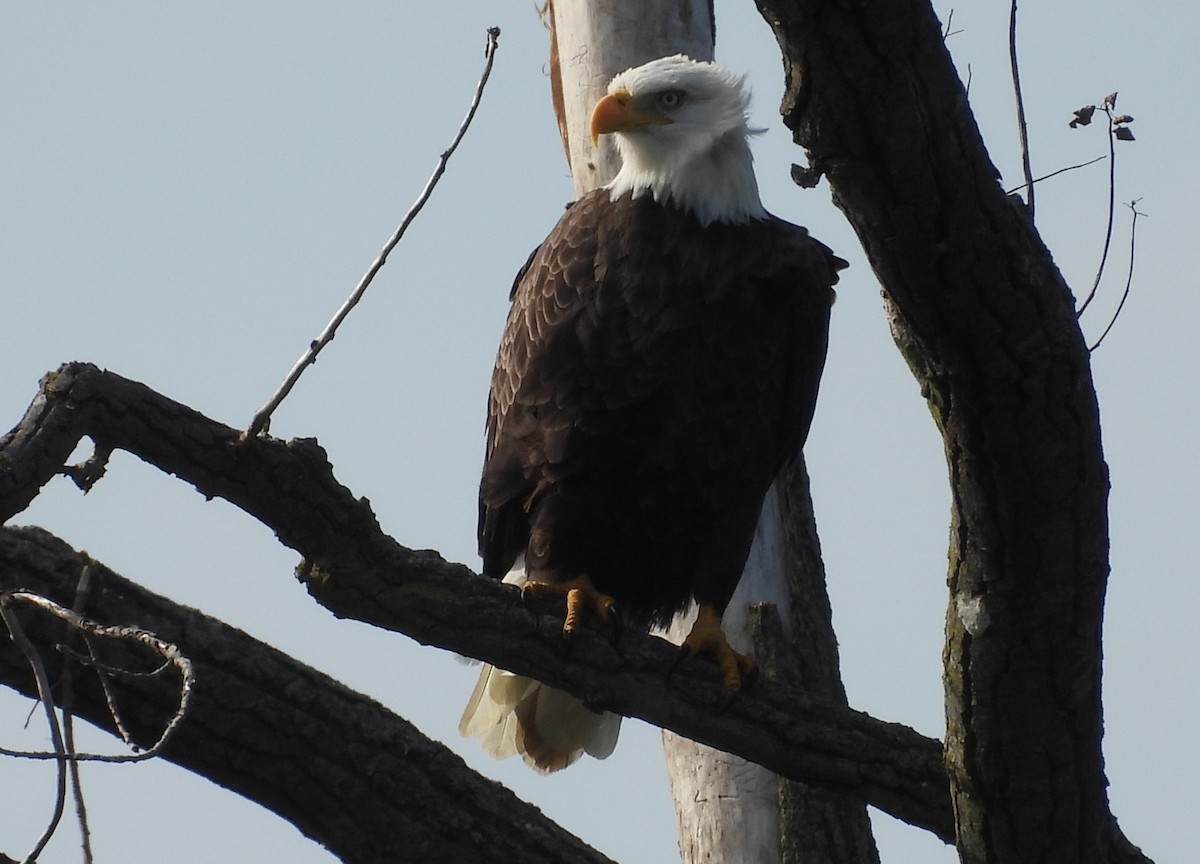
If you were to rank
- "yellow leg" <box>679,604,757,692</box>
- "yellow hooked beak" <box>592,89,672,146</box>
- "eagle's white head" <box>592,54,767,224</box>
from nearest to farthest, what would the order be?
"yellow leg" <box>679,604,757,692</box>
"eagle's white head" <box>592,54,767,224</box>
"yellow hooked beak" <box>592,89,672,146</box>

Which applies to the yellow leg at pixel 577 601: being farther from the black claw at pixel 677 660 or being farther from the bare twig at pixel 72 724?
the bare twig at pixel 72 724

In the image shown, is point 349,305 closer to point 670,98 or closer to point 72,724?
point 72,724

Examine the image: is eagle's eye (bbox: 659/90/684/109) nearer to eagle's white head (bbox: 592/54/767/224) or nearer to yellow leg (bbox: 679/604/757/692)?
eagle's white head (bbox: 592/54/767/224)

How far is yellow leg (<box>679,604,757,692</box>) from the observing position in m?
4.07

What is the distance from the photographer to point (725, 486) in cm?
458

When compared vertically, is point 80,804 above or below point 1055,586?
below

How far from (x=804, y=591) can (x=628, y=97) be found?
62.9 inches

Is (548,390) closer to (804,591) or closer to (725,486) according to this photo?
(725,486)

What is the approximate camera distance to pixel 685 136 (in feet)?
15.8

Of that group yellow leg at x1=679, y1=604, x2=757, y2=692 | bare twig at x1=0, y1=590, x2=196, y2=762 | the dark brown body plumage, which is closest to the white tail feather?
the dark brown body plumage

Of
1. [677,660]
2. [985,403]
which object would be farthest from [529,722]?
[985,403]

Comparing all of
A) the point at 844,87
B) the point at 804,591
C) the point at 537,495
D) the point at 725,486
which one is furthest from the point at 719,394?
the point at 844,87

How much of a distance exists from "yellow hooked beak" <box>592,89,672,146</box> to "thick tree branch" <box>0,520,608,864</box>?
2.10 metres

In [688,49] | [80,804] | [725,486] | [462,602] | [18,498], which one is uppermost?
[688,49]
